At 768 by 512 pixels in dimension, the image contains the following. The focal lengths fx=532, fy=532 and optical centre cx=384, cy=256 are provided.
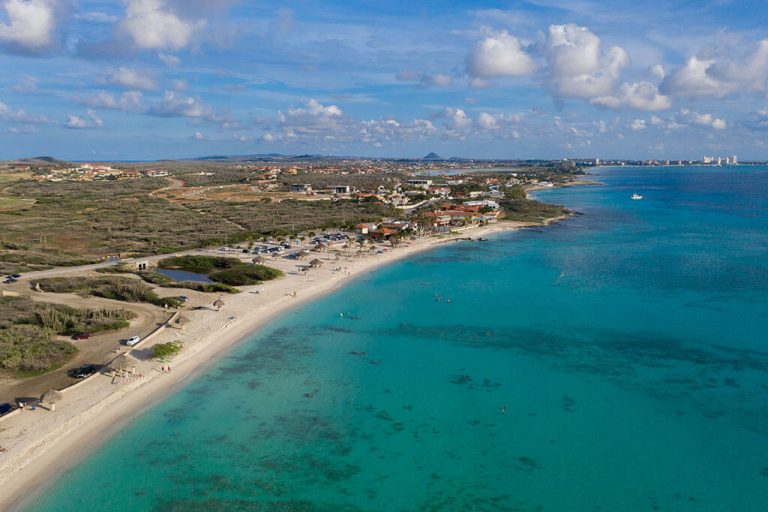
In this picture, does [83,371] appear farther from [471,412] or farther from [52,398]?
[471,412]

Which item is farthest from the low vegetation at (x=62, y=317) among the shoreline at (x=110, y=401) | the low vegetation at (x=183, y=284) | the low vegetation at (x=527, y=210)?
the low vegetation at (x=527, y=210)

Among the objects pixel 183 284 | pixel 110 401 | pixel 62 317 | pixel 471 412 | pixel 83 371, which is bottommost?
pixel 471 412

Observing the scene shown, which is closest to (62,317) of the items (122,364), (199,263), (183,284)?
(122,364)

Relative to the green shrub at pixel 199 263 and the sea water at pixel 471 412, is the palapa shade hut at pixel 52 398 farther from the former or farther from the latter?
the green shrub at pixel 199 263

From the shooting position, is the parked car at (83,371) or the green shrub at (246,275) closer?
the parked car at (83,371)

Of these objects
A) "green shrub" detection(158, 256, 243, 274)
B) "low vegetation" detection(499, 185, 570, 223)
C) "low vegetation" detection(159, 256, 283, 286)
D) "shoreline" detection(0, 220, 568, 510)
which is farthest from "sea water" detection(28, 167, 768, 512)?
"low vegetation" detection(499, 185, 570, 223)
